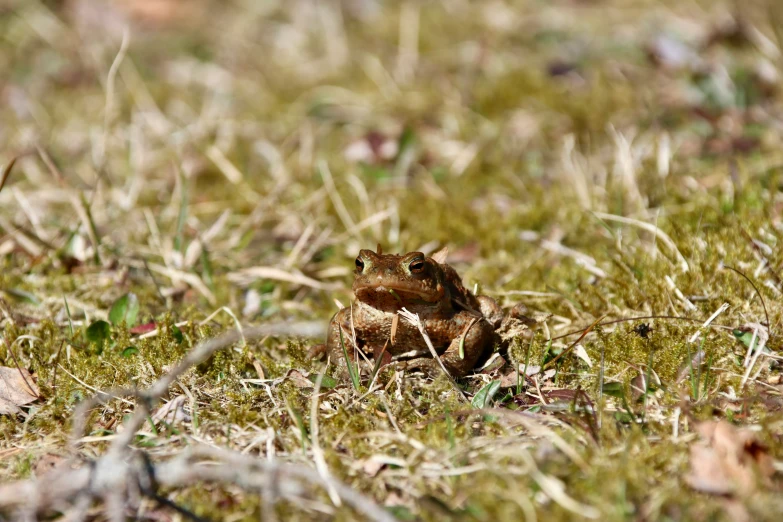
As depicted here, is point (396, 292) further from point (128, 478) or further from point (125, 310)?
point (125, 310)

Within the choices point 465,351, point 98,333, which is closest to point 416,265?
point 465,351

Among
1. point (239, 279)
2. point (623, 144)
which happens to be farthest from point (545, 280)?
point (239, 279)

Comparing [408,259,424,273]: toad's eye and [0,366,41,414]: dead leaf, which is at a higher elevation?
[408,259,424,273]: toad's eye

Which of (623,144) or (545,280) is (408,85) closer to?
(623,144)

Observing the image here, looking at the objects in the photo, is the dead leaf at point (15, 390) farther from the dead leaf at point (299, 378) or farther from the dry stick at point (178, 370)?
the dead leaf at point (299, 378)

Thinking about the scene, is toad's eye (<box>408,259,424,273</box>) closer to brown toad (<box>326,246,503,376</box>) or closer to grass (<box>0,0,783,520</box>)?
brown toad (<box>326,246,503,376</box>)

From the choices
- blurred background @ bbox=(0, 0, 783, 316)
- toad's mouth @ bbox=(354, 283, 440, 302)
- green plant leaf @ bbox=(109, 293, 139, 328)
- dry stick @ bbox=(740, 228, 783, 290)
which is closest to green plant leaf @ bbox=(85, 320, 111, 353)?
green plant leaf @ bbox=(109, 293, 139, 328)
